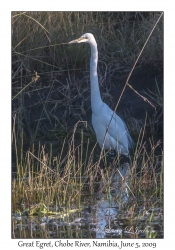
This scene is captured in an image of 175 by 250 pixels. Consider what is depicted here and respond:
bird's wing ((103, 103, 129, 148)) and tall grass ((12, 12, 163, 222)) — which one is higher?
tall grass ((12, 12, 163, 222))

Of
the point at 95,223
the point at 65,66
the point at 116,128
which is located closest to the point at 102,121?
the point at 116,128

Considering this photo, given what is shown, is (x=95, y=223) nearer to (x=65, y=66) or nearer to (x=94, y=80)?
(x=94, y=80)

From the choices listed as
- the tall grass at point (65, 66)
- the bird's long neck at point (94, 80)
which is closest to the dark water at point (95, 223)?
the bird's long neck at point (94, 80)

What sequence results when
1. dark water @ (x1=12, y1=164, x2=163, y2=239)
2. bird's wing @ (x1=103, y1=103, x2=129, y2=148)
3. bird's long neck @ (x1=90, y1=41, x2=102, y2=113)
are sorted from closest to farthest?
1. dark water @ (x1=12, y1=164, x2=163, y2=239)
2. bird's long neck @ (x1=90, y1=41, x2=102, y2=113)
3. bird's wing @ (x1=103, y1=103, x2=129, y2=148)

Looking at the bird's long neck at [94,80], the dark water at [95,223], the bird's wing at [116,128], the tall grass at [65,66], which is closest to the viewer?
the dark water at [95,223]

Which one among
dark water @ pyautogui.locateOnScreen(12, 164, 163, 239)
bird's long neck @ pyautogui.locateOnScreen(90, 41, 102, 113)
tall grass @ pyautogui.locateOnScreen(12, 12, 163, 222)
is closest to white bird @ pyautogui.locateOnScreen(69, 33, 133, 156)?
bird's long neck @ pyautogui.locateOnScreen(90, 41, 102, 113)

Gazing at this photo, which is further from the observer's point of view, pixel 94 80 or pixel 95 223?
pixel 94 80

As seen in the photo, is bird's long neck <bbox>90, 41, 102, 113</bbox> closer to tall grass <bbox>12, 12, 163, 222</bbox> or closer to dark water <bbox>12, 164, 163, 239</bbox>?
tall grass <bbox>12, 12, 163, 222</bbox>

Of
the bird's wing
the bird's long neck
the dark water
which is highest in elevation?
the bird's long neck

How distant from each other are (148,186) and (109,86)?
2869mm

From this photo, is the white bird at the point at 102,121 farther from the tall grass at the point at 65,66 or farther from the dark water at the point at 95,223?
the dark water at the point at 95,223

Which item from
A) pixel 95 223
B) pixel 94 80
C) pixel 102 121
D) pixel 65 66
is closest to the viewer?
pixel 95 223
